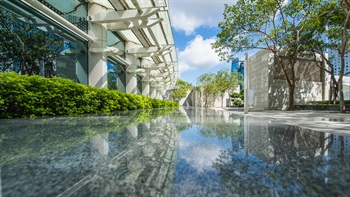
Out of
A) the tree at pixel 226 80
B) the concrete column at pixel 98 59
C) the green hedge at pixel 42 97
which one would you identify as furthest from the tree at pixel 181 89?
the green hedge at pixel 42 97

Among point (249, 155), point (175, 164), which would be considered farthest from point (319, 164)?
point (175, 164)

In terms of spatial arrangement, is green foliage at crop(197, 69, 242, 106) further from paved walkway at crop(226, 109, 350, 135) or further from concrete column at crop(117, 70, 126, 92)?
paved walkway at crop(226, 109, 350, 135)

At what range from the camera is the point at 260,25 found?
12523 mm

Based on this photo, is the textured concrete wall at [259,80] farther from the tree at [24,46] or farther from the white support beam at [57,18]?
the tree at [24,46]

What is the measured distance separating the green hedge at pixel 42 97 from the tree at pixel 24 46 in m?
1.69

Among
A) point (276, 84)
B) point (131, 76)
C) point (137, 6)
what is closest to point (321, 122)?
point (137, 6)

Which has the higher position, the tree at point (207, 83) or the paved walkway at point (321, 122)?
the tree at point (207, 83)

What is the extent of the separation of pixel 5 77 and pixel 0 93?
432mm

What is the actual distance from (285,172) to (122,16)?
1017 cm

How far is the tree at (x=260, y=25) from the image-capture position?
1160 cm

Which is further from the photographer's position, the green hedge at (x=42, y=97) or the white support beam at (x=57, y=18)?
the white support beam at (x=57, y=18)

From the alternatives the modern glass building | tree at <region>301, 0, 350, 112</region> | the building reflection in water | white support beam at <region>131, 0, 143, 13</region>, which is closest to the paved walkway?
the building reflection in water

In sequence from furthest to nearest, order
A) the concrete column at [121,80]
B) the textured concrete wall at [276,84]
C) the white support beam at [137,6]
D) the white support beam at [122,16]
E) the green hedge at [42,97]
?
1. the textured concrete wall at [276,84]
2. the concrete column at [121,80]
3. the white support beam at [122,16]
4. the white support beam at [137,6]
5. the green hedge at [42,97]

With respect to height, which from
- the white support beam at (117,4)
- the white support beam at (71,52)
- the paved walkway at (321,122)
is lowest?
the paved walkway at (321,122)
